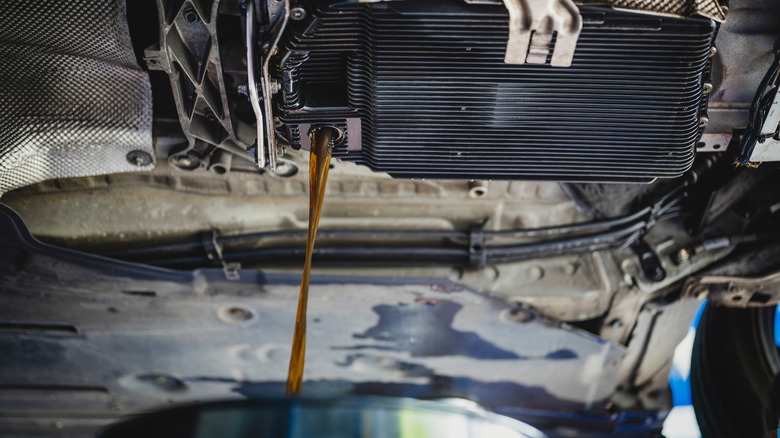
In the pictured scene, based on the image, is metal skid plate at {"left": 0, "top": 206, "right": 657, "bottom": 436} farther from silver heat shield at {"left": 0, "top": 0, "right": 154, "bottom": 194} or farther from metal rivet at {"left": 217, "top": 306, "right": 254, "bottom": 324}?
silver heat shield at {"left": 0, "top": 0, "right": 154, "bottom": 194}

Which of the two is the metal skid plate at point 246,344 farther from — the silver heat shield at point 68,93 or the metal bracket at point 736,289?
the metal bracket at point 736,289

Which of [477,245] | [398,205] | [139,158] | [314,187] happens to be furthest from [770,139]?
[139,158]

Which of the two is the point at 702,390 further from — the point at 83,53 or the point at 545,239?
the point at 83,53

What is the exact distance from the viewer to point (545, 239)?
2.55m

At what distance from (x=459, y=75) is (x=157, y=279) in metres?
1.21

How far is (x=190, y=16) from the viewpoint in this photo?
1.84 meters

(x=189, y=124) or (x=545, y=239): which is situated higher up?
(x=189, y=124)

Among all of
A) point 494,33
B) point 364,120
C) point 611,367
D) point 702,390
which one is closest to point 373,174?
point 364,120

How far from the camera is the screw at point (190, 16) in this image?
183 centimetres

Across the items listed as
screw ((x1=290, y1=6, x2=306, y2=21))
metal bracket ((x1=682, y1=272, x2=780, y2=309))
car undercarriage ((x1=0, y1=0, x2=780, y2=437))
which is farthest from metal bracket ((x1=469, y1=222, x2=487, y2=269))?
screw ((x1=290, y1=6, x2=306, y2=21))

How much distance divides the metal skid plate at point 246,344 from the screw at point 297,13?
0.94m

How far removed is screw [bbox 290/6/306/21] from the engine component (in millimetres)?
21

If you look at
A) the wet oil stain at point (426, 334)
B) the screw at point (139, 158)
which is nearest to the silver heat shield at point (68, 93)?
the screw at point (139, 158)

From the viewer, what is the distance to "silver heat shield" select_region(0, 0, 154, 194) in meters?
1.84
